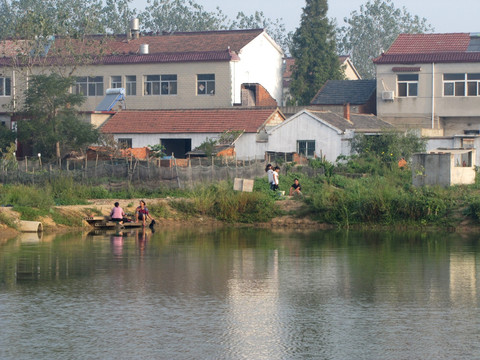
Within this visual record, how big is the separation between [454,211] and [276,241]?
7.00 metres

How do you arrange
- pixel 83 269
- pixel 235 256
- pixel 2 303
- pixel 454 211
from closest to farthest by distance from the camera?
pixel 2 303, pixel 83 269, pixel 235 256, pixel 454 211

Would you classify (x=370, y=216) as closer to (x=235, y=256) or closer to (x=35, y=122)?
(x=235, y=256)

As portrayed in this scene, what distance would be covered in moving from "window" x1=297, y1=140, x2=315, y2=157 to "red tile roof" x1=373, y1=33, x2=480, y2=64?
9.81m

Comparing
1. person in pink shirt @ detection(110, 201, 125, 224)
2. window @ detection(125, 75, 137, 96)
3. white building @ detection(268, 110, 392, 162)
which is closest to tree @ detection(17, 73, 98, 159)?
white building @ detection(268, 110, 392, 162)

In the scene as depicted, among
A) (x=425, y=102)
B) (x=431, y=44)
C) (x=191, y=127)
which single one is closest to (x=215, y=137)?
(x=191, y=127)

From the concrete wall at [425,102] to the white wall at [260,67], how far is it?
865cm

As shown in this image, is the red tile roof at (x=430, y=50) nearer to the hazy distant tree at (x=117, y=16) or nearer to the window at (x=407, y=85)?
the window at (x=407, y=85)

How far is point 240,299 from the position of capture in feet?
54.3

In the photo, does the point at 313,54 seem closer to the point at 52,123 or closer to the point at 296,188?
the point at 52,123

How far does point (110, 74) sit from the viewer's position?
5347cm

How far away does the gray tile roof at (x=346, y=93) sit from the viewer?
51.3 metres

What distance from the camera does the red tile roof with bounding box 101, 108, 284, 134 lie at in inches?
1742

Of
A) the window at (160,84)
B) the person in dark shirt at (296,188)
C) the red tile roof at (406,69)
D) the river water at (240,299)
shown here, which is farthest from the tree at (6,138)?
the red tile roof at (406,69)

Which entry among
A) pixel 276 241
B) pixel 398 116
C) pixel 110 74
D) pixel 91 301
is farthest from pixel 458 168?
pixel 110 74
